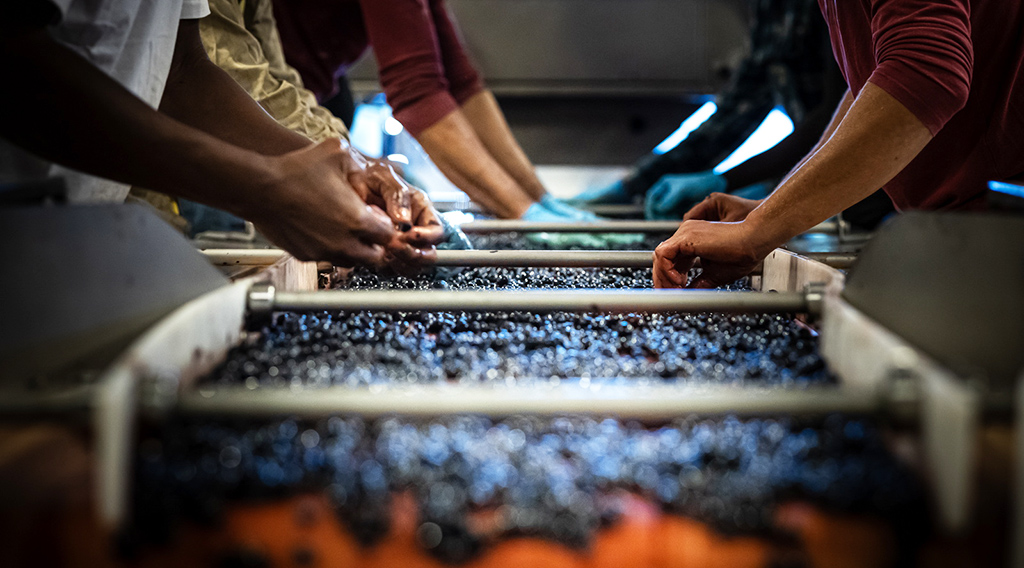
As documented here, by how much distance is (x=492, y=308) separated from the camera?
0.92m

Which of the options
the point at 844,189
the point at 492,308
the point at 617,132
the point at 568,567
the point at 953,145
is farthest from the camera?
the point at 617,132

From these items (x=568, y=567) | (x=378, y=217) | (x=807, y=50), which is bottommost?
(x=568, y=567)

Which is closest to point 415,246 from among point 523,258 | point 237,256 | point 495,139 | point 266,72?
point 523,258

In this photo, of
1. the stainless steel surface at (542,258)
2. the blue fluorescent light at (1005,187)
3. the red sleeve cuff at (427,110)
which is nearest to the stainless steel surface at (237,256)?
the stainless steel surface at (542,258)

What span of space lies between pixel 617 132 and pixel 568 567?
428 cm

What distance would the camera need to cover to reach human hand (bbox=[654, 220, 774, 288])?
1.10 meters

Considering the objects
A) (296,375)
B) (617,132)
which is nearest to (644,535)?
(296,375)

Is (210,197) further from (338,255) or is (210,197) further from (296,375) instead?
(296,375)

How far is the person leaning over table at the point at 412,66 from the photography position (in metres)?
2.09

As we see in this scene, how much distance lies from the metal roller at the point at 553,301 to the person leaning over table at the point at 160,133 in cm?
18

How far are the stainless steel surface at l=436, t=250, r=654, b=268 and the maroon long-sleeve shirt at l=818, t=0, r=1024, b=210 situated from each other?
1.75ft

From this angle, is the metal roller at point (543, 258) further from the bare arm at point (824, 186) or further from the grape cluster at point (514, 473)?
the grape cluster at point (514, 473)

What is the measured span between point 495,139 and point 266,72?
3.67 ft

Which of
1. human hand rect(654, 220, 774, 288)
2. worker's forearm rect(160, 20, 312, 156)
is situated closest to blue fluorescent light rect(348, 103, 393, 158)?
worker's forearm rect(160, 20, 312, 156)
